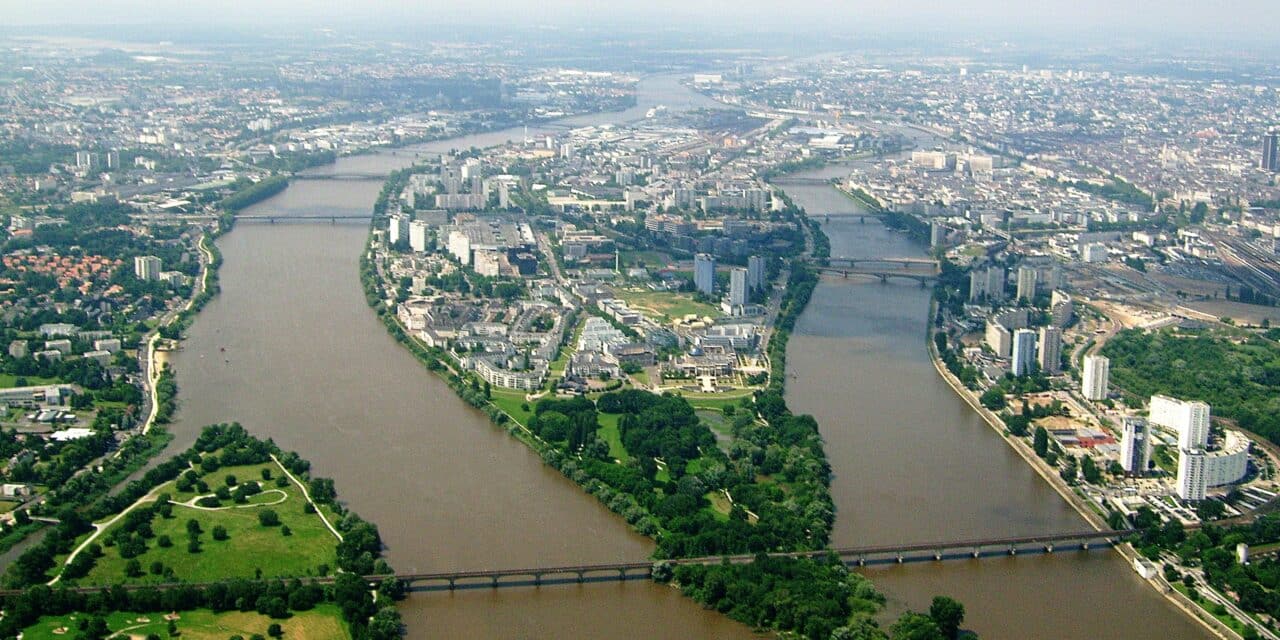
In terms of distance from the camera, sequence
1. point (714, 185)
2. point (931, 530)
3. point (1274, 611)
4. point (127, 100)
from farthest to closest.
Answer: point (127, 100) < point (714, 185) < point (931, 530) < point (1274, 611)

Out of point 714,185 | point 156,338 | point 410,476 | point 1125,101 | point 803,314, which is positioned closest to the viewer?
point 410,476

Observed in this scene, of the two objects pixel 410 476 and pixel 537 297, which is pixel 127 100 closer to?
pixel 537 297

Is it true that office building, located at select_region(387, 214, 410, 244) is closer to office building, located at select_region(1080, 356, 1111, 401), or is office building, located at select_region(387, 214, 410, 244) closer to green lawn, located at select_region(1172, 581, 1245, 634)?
office building, located at select_region(1080, 356, 1111, 401)

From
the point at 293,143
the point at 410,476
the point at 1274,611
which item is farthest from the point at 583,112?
the point at 1274,611

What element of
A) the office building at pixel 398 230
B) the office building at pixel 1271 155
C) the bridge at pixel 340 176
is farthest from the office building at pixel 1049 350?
the office building at pixel 1271 155

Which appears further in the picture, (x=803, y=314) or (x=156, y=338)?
(x=803, y=314)

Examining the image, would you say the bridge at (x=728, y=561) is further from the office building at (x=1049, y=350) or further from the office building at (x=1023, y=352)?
the office building at (x=1049, y=350)
